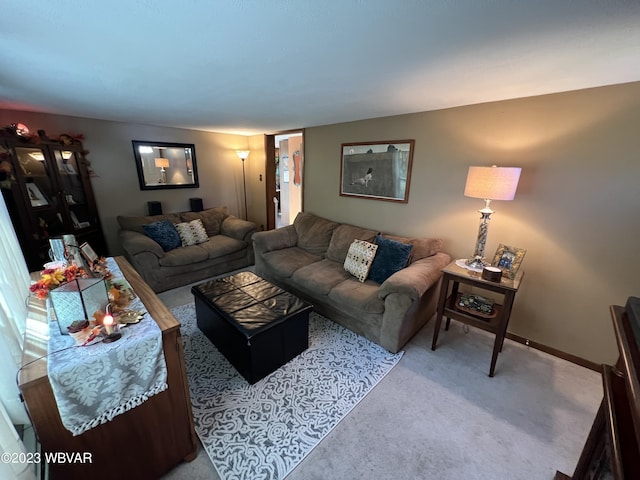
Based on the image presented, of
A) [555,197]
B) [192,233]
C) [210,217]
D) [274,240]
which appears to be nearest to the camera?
[555,197]

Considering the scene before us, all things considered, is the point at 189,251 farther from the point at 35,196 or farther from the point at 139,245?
the point at 35,196

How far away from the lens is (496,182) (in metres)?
1.88

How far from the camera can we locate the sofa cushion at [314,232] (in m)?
3.35

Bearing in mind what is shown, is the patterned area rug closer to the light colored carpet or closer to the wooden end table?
the light colored carpet

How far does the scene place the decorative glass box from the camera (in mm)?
1096

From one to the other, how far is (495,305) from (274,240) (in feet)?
8.27

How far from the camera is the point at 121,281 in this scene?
5.23ft

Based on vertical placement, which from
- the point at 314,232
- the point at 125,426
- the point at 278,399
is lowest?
the point at 278,399

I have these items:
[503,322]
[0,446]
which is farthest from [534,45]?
[0,446]

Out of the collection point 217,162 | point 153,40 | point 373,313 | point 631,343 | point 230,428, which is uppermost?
point 153,40

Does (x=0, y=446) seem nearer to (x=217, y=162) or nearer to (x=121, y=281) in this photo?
(x=121, y=281)

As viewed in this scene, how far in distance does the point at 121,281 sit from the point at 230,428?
1.16 metres

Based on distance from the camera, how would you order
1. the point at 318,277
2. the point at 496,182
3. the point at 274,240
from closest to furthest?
the point at 496,182 → the point at 318,277 → the point at 274,240

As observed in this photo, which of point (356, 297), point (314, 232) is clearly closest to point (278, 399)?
point (356, 297)
